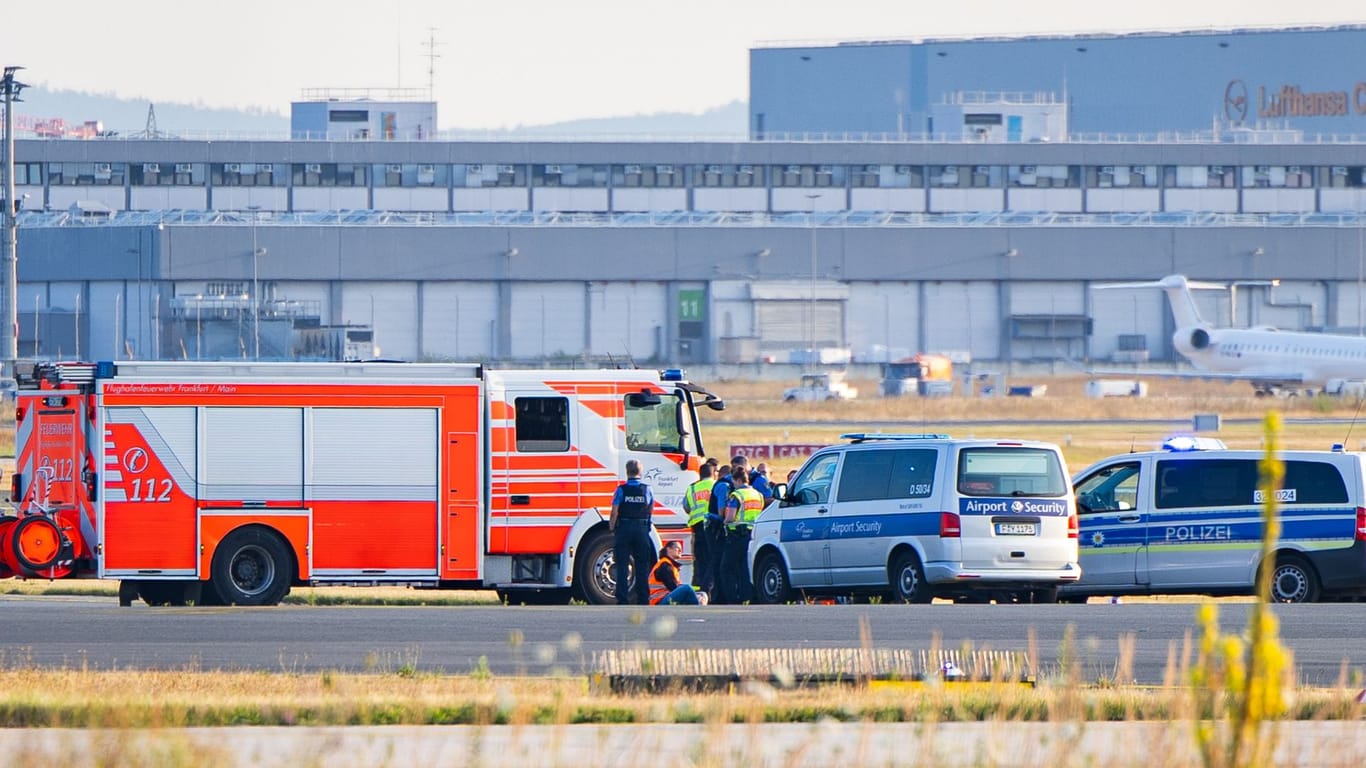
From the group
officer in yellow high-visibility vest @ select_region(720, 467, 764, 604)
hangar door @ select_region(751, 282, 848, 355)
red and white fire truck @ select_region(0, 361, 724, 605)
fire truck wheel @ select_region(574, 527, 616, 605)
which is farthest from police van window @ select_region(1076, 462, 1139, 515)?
hangar door @ select_region(751, 282, 848, 355)

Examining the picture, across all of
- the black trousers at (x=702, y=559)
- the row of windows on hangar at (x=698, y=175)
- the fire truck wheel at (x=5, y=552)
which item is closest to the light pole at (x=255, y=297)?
the row of windows on hangar at (x=698, y=175)

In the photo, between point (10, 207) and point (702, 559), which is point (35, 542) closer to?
point (702, 559)

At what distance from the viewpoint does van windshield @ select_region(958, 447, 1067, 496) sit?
20.0 meters

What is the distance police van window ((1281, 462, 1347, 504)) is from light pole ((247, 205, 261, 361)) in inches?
2486

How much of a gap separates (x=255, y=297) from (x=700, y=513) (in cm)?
6273

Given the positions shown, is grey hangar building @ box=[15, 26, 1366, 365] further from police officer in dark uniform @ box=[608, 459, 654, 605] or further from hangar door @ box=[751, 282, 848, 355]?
police officer in dark uniform @ box=[608, 459, 654, 605]

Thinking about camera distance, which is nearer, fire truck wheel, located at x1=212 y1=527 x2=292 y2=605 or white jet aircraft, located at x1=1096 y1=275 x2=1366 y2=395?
fire truck wheel, located at x1=212 y1=527 x2=292 y2=605

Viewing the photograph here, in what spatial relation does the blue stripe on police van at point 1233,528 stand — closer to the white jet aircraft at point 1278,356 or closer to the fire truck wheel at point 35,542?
the fire truck wheel at point 35,542

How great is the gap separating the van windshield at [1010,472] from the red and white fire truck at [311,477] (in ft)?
13.0

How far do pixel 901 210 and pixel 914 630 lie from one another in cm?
8625

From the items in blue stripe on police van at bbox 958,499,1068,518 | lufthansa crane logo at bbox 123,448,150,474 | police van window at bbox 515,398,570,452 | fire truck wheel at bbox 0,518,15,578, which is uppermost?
police van window at bbox 515,398,570,452

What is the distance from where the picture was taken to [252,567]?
20.4 meters

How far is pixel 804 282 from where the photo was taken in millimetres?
94562

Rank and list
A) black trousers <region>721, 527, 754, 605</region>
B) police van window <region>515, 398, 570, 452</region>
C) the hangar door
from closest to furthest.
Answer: police van window <region>515, 398, 570, 452</region> < black trousers <region>721, 527, 754, 605</region> < the hangar door
